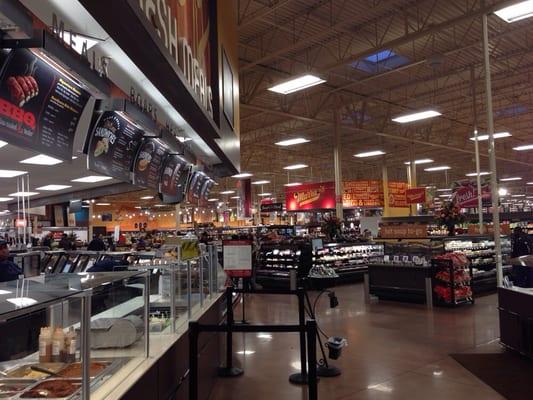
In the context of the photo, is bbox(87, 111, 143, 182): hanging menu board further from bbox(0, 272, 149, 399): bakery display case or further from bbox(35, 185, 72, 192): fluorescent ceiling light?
bbox(35, 185, 72, 192): fluorescent ceiling light

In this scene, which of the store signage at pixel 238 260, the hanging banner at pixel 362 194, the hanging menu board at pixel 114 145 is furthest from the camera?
the hanging banner at pixel 362 194

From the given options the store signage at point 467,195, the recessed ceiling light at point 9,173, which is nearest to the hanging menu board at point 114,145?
the recessed ceiling light at point 9,173

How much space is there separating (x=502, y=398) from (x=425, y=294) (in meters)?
5.73

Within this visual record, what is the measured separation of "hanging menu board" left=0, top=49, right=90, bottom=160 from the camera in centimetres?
235

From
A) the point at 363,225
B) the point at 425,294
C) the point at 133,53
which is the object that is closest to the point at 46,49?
the point at 133,53

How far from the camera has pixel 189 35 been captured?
4258mm

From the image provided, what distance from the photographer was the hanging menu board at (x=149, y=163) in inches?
195

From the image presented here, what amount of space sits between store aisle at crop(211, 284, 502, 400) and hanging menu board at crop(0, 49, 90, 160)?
3328 mm

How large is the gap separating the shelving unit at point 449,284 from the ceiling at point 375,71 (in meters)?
5.09

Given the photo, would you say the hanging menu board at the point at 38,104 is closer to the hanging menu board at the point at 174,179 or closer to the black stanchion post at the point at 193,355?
the black stanchion post at the point at 193,355

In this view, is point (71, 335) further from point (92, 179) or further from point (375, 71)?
point (375, 71)

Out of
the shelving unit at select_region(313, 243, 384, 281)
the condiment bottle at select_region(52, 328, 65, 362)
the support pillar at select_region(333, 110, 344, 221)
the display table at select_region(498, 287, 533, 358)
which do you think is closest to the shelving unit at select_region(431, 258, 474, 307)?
the display table at select_region(498, 287, 533, 358)

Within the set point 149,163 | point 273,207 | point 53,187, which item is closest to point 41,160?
point 149,163

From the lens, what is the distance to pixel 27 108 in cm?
253
